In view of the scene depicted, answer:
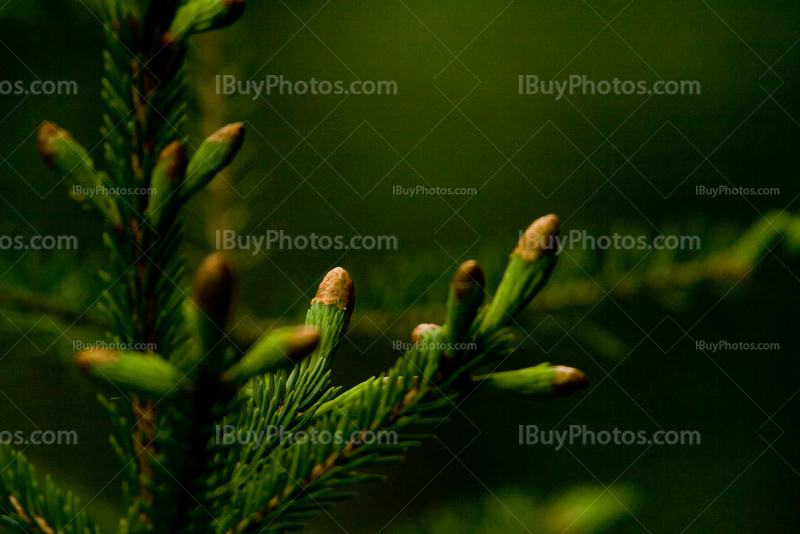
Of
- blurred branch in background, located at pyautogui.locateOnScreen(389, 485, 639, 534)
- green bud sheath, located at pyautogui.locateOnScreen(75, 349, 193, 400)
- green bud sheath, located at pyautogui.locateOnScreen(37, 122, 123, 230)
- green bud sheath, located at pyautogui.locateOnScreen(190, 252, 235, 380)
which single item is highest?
green bud sheath, located at pyautogui.locateOnScreen(37, 122, 123, 230)

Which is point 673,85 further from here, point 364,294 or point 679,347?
point 364,294

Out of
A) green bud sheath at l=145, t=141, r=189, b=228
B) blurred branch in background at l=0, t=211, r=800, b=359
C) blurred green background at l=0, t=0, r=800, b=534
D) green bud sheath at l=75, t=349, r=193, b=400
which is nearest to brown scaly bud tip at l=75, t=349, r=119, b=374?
green bud sheath at l=75, t=349, r=193, b=400

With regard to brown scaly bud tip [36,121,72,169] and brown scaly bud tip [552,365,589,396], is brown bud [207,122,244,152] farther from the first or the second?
brown scaly bud tip [552,365,589,396]

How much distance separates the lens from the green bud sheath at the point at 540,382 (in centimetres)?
28

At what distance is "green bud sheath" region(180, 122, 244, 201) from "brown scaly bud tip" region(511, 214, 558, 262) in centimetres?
15

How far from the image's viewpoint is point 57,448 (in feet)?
3.51

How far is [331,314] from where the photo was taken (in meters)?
0.39

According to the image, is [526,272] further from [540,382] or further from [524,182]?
[524,182]

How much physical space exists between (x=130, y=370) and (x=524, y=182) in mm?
1036

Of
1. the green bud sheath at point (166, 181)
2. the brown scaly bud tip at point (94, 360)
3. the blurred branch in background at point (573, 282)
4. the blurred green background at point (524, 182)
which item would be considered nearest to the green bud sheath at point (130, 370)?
the brown scaly bud tip at point (94, 360)

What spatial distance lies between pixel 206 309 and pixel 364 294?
1.65ft

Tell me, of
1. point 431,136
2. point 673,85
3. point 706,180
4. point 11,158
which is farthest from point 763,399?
point 11,158

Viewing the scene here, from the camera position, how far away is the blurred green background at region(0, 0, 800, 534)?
41.0 inches

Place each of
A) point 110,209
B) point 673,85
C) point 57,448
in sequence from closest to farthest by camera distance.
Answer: point 110,209 < point 57,448 < point 673,85
